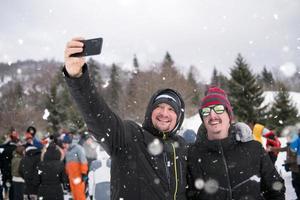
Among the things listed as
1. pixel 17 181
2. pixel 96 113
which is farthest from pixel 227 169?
pixel 17 181

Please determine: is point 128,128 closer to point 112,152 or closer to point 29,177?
point 112,152

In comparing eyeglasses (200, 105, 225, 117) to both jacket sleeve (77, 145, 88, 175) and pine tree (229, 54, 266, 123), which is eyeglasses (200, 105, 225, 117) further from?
pine tree (229, 54, 266, 123)

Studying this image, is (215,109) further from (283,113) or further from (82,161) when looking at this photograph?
(283,113)

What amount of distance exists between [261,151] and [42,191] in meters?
5.24

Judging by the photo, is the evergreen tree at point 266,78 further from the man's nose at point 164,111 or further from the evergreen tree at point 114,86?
the man's nose at point 164,111

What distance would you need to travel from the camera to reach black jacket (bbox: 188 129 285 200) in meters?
3.10

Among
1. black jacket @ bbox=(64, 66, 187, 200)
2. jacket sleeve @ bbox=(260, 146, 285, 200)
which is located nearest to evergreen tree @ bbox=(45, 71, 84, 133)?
jacket sleeve @ bbox=(260, 146, 285, 200)

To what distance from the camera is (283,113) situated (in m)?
38.9

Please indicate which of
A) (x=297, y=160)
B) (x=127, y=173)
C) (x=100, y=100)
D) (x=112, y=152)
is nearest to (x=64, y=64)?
(x=100, y=100)

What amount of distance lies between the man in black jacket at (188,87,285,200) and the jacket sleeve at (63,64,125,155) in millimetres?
978

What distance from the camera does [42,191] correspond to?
A: 23.7 feet

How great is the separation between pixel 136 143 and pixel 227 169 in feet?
3.16

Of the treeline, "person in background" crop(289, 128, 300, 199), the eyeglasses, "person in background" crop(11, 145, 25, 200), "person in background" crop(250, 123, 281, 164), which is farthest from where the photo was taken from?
the treeline

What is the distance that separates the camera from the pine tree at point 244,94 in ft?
119
